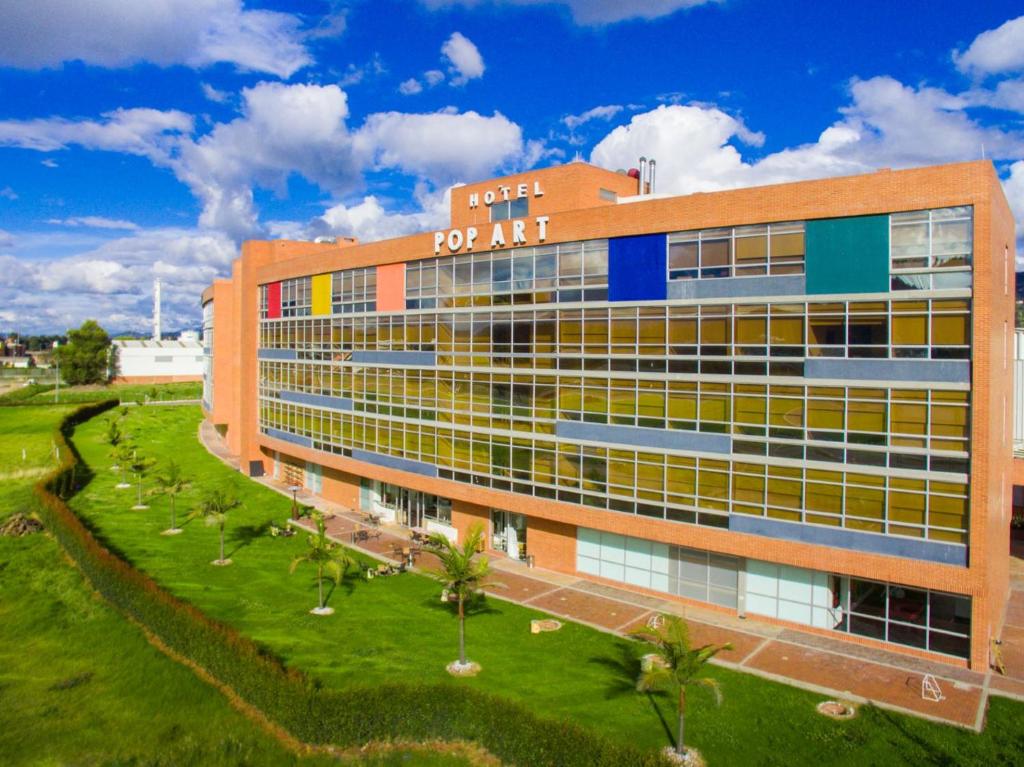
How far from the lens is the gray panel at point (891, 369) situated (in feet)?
78.0

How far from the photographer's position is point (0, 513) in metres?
46.5

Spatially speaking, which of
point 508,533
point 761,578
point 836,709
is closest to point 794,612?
point 761,578

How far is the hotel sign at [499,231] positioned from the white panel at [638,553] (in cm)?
1418

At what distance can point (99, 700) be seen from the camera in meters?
23.5

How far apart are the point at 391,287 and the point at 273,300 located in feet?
57.1

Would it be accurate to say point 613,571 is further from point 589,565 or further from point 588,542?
point 588,542

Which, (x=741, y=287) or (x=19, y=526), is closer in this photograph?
(x=741, y=287)

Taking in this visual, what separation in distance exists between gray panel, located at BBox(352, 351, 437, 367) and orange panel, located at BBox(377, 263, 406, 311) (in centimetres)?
262

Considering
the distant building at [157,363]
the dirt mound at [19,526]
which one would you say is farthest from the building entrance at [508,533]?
the distant building at [157,363]

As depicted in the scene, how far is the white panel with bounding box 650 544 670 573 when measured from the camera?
3105 cm

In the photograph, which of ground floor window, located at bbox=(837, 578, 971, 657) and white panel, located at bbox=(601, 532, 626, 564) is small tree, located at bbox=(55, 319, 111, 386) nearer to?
white panel, located at bbox=(601, 532, 626, 564)

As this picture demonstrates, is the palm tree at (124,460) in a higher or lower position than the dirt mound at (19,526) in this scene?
higher

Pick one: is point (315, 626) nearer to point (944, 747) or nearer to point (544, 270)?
point (544, 270)

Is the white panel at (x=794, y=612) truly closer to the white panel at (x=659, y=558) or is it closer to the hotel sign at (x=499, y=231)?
the white panel at (x=659, y=558)
